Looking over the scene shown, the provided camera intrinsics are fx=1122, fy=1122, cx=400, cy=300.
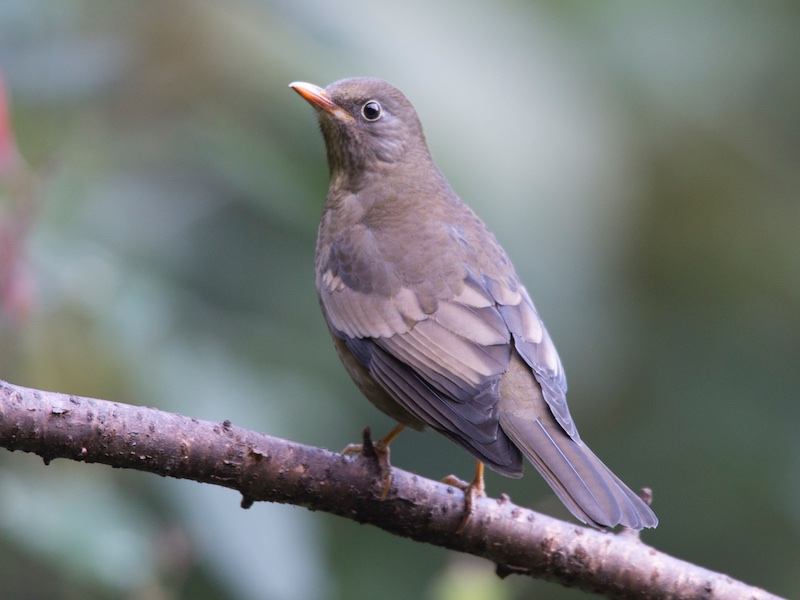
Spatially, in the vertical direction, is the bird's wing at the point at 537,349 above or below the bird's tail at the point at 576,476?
above

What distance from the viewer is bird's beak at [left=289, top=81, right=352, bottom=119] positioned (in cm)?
453

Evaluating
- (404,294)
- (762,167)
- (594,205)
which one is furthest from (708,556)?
(404,294)

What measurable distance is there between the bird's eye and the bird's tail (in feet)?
5.46

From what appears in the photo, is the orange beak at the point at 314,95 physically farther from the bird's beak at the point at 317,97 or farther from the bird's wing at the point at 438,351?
the bird's wing at the point at 438,351

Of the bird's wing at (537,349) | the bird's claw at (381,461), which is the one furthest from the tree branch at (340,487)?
the bird's wing at (537,349)

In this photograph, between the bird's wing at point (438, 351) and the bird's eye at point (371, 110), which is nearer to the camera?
the bird's wing at point (438, 351)

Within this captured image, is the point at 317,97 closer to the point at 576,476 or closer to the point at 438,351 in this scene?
the point at 438,351

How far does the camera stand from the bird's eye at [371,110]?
476 cm

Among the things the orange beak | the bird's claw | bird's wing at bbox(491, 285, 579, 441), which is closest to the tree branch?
the bird's claw

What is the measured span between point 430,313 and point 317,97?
1.18m

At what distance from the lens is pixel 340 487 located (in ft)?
10.8

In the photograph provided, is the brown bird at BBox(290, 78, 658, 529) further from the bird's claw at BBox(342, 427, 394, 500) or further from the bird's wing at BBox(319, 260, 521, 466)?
the bird's claw at BBox(342, 427, 394, 500)

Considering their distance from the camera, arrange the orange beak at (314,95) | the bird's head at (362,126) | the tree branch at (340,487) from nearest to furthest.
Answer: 1. the tree branch at (340,487)
2. the orange beak at (314,95)
3. the bird's head at (362,126)

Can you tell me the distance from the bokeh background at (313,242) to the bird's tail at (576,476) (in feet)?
1.54
